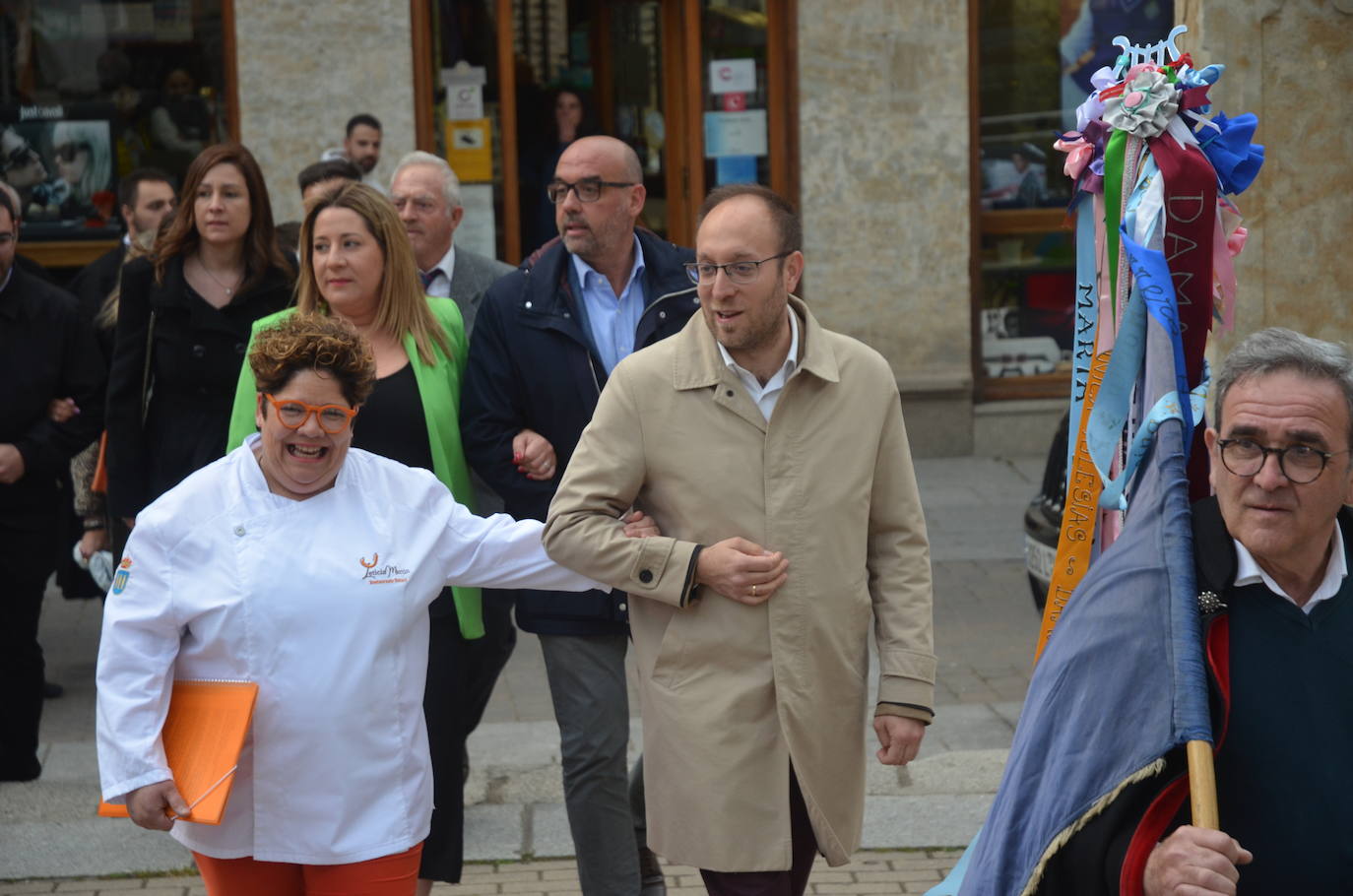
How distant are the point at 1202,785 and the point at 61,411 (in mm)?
4815

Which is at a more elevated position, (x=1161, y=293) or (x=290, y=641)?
(x=1161, y=293)

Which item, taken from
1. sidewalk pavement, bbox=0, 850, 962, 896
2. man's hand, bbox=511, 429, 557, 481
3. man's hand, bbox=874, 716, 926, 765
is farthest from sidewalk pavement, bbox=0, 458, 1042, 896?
man's hand, bbox=874, 716, 926, 765

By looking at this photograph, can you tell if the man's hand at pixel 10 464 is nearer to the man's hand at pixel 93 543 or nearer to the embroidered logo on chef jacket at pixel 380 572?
the man's hand at pixel 93 543

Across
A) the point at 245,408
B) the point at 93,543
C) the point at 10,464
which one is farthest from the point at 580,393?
the point at 93,543

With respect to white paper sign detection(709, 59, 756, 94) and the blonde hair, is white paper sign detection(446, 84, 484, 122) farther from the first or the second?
the blonde hair

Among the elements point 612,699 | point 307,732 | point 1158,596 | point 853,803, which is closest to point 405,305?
point 612,699

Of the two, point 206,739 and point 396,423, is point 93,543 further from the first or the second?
point 206,739

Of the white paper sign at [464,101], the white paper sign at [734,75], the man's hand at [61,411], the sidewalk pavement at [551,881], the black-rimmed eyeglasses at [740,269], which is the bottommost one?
the sidewalk pavement at [551,881]

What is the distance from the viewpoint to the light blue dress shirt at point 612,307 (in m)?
5.18

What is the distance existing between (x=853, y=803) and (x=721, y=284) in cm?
119

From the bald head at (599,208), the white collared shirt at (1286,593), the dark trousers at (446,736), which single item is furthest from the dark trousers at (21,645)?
the white collared shirt at (1286,593)

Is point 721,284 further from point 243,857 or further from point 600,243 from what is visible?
point 243,857

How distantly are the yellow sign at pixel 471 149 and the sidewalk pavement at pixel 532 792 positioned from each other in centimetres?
461

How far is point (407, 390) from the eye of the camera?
4945 millimetres
